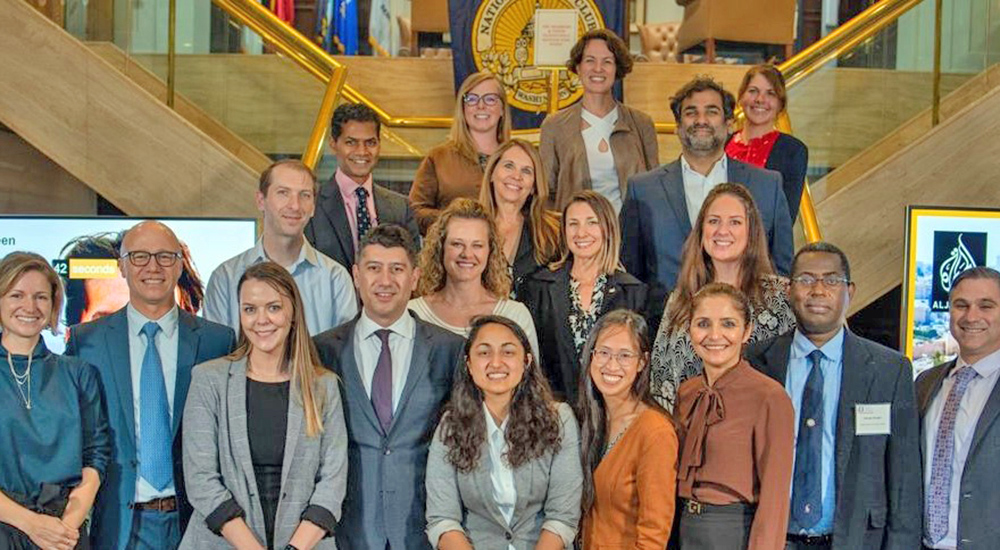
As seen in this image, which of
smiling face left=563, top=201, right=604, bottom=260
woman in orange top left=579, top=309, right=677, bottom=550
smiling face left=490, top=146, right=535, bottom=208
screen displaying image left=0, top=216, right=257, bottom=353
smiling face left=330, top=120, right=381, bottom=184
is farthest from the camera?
screen displaying image left=0, top=216, right=257, bottom=353

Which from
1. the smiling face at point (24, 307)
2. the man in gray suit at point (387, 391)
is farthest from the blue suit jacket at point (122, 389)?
the man in gray suit at point (387, 391)

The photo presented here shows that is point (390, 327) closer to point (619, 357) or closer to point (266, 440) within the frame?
point (266, 440)

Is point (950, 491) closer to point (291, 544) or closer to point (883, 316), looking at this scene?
point (291, 544)

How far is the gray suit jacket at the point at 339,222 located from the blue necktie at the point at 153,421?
1.02 meters

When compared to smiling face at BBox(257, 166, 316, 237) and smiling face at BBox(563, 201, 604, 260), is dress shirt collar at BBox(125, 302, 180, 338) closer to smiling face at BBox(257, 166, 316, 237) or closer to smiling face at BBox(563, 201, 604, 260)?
smiling face at BBox(257, 166, 316, 237)

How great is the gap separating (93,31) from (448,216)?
3.79m

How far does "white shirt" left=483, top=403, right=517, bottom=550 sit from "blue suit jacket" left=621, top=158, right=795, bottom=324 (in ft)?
3.81

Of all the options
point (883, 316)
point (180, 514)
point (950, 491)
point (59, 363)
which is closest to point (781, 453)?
point (950, 491)

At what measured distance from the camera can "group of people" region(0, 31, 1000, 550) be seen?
476 cm

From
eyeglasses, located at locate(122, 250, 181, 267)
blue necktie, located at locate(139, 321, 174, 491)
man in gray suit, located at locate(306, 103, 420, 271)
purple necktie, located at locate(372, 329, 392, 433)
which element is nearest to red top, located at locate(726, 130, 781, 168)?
man in gray suit, located at locate(306, 103, 420, 271)

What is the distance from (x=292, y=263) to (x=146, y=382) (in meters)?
0.70

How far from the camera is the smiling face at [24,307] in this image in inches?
190

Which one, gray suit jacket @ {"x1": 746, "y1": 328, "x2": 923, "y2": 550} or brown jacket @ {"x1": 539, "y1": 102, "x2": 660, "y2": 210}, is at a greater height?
brown jacket @ {"x1": 539, "y1": 102, "x2": 660, "y2": 210}

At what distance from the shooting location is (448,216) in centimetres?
546
